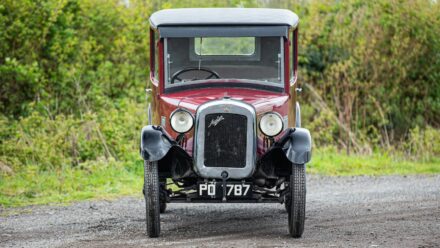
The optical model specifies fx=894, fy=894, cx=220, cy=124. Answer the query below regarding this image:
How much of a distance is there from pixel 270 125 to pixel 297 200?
83 cm

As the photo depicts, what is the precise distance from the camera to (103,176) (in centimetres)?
1386

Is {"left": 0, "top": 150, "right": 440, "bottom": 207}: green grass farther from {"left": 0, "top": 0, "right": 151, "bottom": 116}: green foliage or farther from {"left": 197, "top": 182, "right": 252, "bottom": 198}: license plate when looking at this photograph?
{"left": 197, "top": 182, "right": 252, "bottom": 198}: license plate

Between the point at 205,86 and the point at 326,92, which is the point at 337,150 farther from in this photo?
the point at 205,86

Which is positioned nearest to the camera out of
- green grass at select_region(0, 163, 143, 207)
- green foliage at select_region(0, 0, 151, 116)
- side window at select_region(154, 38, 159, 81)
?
side window at select_region(154, 38, 159, 81)

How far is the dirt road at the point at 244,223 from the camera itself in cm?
829

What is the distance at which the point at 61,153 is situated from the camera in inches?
581

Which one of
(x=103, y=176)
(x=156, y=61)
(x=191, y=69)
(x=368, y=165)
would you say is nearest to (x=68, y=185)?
(x=103, y=176)

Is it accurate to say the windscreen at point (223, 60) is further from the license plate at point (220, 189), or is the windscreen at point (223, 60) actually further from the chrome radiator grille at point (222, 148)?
the license plate at point (220, 189)

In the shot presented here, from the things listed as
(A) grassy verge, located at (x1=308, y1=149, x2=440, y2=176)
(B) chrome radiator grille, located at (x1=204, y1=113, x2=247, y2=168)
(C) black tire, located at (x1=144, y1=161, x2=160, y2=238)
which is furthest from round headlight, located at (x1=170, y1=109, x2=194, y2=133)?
(A) grassy verge, located at (x1=308, y1=149, x2=440, y2=176)

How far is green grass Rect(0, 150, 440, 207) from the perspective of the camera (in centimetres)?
1233

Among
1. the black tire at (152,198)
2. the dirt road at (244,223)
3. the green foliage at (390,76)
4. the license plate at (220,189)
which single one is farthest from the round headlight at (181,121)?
the green foliage at (390,76)

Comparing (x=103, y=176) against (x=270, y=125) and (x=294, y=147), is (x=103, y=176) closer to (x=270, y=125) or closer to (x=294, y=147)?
(x=270, y=125)

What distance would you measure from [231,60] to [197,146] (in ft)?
6.32

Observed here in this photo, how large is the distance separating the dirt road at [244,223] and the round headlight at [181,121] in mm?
1061
